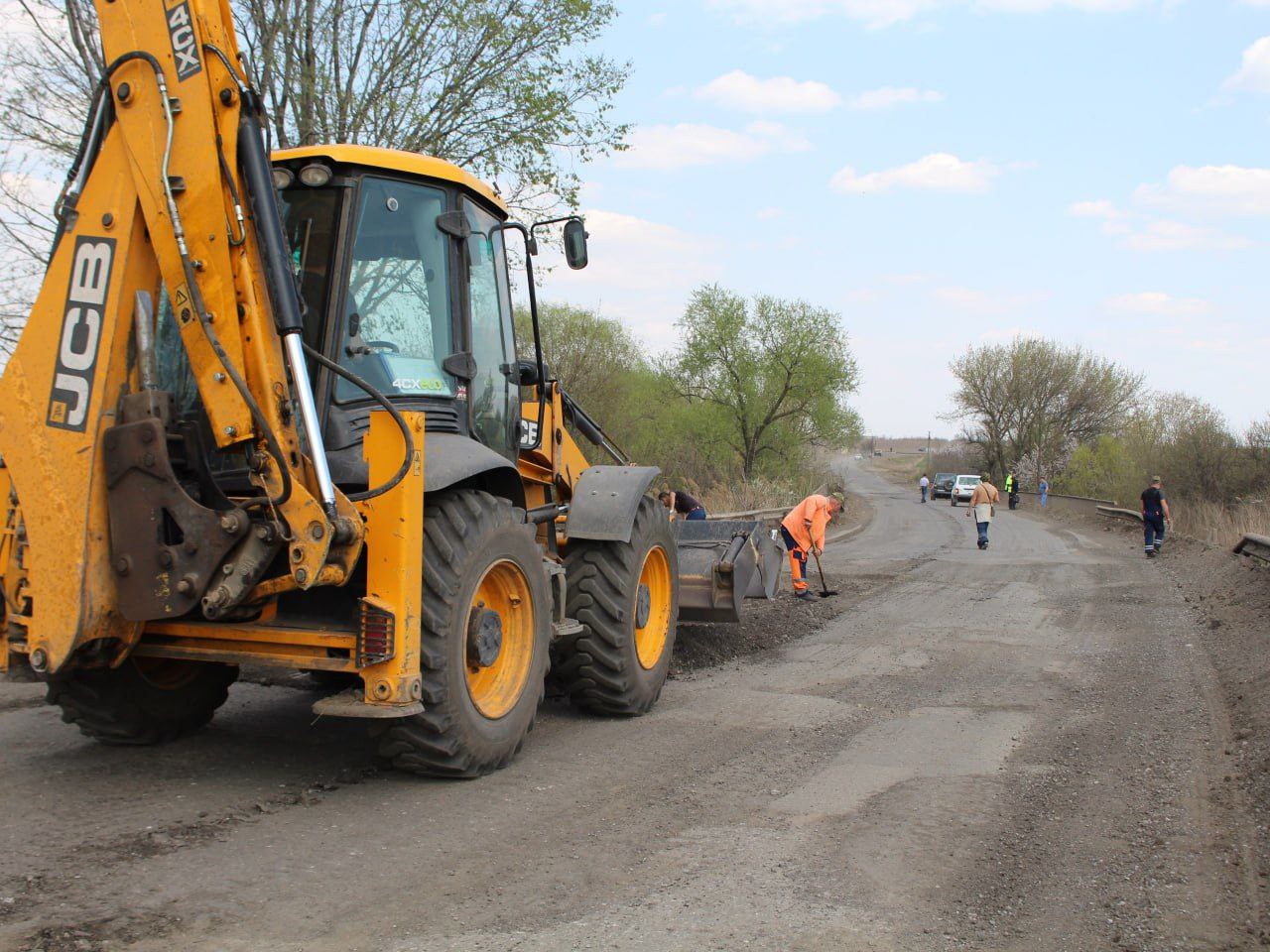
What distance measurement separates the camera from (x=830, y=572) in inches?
665

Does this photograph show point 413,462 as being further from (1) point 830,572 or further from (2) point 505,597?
(1) point 830,572

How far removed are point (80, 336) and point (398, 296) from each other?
5.02ft

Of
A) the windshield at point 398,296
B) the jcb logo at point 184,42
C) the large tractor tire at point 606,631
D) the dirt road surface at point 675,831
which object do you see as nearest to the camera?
the dirt road surface at point 675,831

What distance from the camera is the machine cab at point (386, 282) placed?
5203 millimetres

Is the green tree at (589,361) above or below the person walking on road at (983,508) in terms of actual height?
above

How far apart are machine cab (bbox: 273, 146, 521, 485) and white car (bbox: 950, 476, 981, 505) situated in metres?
49.5

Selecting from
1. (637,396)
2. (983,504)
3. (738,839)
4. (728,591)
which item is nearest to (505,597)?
(738,839)

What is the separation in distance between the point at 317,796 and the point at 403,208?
2.91 metres

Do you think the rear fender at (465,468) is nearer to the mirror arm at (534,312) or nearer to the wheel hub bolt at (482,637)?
the wheel hub bolt at (482,637)

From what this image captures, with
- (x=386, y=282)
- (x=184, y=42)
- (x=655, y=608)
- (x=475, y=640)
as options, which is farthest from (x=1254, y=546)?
(x=184, y=42)

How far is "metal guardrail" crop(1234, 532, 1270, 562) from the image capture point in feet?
49.4

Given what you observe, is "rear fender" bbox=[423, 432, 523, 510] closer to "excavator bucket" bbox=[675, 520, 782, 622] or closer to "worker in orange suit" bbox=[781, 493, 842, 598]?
"excavator bucket" bbox=[675, 520, 782, 622]

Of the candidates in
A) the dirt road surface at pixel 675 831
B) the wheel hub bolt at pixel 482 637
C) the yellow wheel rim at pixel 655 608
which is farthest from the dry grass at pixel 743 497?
the wheel hub bolt at pixel 482 637

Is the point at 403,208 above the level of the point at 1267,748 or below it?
above
